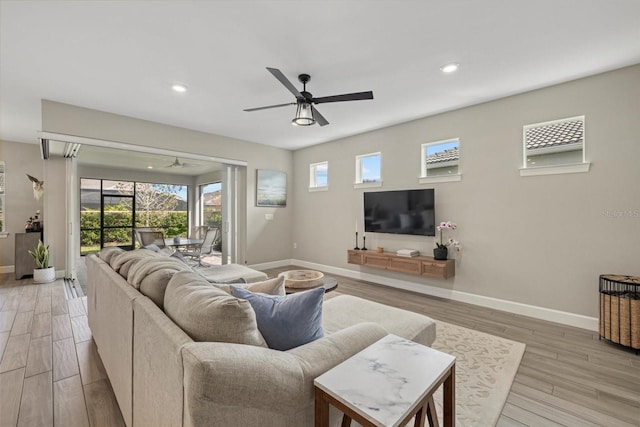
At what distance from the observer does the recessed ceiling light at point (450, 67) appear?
2.89 meters

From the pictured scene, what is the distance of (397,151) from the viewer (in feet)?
15.9

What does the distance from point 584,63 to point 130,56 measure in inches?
178

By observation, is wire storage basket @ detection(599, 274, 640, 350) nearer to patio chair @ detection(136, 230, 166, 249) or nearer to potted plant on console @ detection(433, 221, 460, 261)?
potted plant on console @ detection(433, 221, 460, 261)

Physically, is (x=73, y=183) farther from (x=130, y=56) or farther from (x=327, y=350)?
(x=327, y=350)

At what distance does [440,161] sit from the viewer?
4.41 m

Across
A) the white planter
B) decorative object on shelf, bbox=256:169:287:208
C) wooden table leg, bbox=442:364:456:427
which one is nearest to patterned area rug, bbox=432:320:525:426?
wooden table leg, bbox=442:364:456:427

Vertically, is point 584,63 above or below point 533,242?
above

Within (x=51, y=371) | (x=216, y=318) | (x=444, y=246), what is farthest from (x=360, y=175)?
(x=51, y=371)

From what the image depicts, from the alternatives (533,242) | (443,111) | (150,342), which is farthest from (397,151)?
(150,342)

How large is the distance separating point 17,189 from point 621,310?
386 inches

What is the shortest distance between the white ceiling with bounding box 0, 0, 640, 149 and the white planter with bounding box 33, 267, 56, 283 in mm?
2711

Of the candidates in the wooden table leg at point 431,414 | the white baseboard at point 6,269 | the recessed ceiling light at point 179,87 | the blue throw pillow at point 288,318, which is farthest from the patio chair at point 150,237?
the wooden table leg at point 431,414

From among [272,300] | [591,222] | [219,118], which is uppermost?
[219,118]

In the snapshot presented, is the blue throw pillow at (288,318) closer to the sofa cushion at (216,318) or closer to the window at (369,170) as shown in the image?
the sofa cushion at (216,318)
